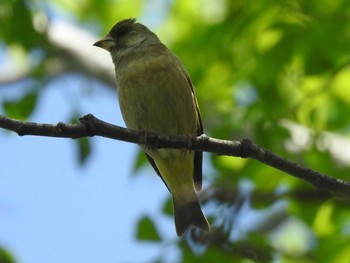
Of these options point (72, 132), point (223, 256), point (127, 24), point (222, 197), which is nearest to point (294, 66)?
point (127, 24)

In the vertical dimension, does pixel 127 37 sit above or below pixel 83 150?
above

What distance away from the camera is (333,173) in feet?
18.8

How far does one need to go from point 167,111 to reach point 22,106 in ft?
4.76

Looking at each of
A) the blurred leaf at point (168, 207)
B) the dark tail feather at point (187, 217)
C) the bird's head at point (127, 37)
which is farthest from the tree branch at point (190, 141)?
the bird's head at point (127, 37)

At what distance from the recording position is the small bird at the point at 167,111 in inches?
234

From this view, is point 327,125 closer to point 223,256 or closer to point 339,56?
point 339,56

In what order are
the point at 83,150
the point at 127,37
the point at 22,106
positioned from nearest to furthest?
1. the point at 22,106
2. the point at 83,150
3. the point at 127,37

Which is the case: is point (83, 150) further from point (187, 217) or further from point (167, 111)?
point (187, 217)

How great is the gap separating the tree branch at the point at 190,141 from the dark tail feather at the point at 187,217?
140 cm

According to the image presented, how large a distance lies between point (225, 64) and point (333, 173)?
9.01ft

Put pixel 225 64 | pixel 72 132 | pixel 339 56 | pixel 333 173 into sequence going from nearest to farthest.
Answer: pixel 72 132 → pixel 333 173 → pixel 339 56 → pixel 225 64

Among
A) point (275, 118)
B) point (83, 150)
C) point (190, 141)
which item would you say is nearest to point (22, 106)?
point (83, 150)

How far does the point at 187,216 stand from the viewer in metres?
6.06

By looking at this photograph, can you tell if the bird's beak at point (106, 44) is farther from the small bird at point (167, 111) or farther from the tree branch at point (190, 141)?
the tree branch at point (190, 141)
